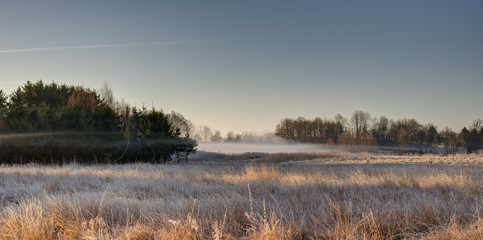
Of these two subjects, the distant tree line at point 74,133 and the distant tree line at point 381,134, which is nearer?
the distant tree line at point 74,133

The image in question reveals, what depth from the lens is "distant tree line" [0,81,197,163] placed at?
24094 mm

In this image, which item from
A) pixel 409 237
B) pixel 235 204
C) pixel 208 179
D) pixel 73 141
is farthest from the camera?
pixel 73 141

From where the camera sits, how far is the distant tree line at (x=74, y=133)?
24.1 metres

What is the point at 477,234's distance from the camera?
3502 millimetres

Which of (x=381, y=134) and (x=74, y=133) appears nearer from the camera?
(x=74, y=133)

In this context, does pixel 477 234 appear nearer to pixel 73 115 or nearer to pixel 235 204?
pixel 235 204

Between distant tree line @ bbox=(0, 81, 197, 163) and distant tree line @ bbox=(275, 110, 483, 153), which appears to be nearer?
distant tree line @ bbox=(0, 81, 197, 163)

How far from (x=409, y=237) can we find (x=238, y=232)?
2.00 m

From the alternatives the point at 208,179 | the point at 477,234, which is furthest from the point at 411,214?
the point at 208,179

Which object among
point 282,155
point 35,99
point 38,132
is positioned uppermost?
point 35,99

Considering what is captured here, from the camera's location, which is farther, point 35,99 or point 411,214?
point 35,99

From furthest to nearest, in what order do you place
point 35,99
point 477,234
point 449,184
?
point 35,99
point 449,184
point 477,234

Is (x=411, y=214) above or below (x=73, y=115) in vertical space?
below

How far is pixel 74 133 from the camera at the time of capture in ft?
88.0
